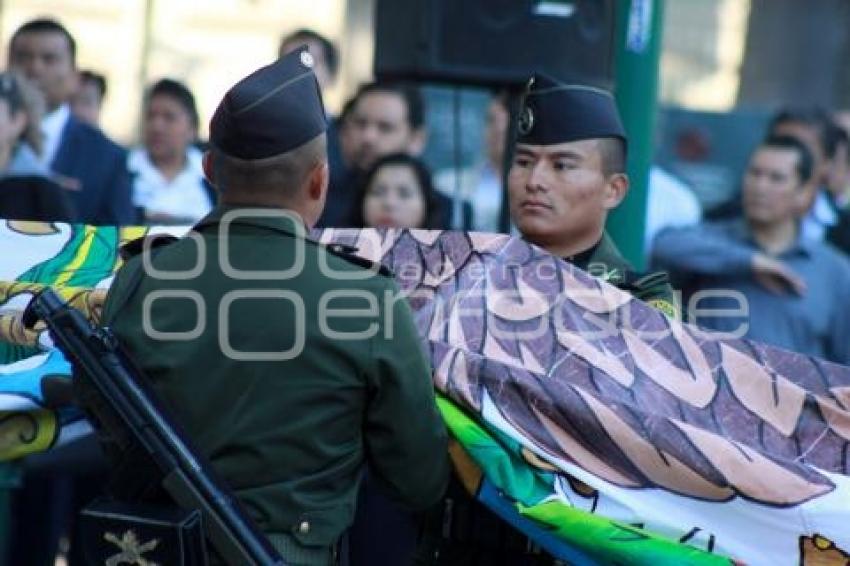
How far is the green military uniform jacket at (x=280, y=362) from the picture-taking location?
432 cm

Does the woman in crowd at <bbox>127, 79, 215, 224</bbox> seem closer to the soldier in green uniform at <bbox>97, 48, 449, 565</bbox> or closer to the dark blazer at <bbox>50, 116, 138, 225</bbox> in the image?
the dark blazer at <bbox>50, 116, 138, 225</bbox>

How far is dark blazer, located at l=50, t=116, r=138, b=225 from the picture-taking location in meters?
8.34

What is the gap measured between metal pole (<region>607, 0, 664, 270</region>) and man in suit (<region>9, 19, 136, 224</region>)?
6.06 feet

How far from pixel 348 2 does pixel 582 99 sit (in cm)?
1221

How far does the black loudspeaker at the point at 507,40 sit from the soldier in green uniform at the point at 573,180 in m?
2.06

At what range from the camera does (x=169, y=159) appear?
9352mm

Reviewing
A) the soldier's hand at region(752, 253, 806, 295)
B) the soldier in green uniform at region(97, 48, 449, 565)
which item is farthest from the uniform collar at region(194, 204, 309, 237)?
the soldier's hand at region(752, 253, 806, 295)

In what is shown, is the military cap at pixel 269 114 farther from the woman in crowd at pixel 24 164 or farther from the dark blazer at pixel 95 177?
the dark blazer at pixel 95 177

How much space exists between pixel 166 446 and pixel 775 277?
4.04 m

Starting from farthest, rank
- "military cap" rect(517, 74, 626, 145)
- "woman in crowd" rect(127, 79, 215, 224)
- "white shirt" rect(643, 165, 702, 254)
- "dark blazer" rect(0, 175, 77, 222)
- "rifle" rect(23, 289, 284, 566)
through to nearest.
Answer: "white shirt" rect(643, 165, 702, 254)
"woman in crowd" rect(127, 79, 215, 224)
"dark blazer" rect(0, 175, 77, 222)
"military cap" rect(517, 74, 626, 145)
"rifle" rect(23, 289, 284, 566)

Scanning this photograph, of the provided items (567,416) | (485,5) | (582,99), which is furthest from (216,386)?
(485,5)

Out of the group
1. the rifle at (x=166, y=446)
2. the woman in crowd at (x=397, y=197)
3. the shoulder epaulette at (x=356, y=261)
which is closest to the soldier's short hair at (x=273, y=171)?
the shoulder epaulette at (x=356, y=261)

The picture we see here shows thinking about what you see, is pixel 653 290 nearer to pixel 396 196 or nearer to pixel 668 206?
pixel 396 196

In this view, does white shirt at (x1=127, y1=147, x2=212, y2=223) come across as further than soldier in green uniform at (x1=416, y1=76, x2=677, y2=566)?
Yes
